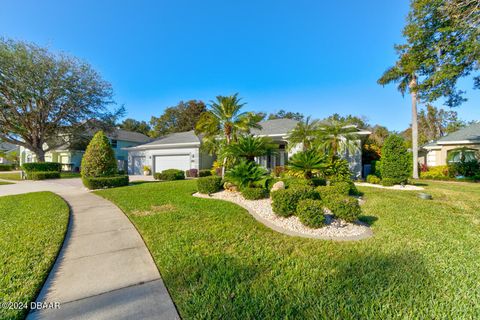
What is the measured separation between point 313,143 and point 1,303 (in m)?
12.9

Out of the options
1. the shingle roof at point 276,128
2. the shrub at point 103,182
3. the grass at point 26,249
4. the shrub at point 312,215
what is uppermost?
the shingle roof at point 276,128

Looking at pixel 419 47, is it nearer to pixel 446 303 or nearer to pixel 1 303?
pixel 446 303

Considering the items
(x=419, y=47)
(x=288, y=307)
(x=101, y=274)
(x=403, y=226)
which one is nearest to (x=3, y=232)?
(x=101, y=274)

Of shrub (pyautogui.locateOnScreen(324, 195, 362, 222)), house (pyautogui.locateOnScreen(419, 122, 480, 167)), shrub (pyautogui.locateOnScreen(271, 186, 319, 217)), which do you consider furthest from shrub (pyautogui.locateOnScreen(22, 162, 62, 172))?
house (pyautogui.locateOnScreen(419, 122, 480, 167))

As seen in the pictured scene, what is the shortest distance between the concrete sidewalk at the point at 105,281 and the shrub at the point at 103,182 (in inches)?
306

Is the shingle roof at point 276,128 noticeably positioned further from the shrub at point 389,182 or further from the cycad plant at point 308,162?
the cycad plant at point 308,162

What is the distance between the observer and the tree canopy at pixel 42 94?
17.9 meters

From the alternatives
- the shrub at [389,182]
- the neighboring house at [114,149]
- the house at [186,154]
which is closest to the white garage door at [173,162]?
the house at [186,154]

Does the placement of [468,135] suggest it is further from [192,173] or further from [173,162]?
[173,162]

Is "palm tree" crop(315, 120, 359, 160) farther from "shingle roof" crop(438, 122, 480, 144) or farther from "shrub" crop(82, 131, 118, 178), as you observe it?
"shrub" crop(82, 131, 118, 178)

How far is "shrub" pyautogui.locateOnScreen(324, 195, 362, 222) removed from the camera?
4953mm

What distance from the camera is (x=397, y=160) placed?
36.8 feet

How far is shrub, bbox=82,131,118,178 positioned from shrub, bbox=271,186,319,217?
11.1 m

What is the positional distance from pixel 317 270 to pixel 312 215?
6.38 ft
